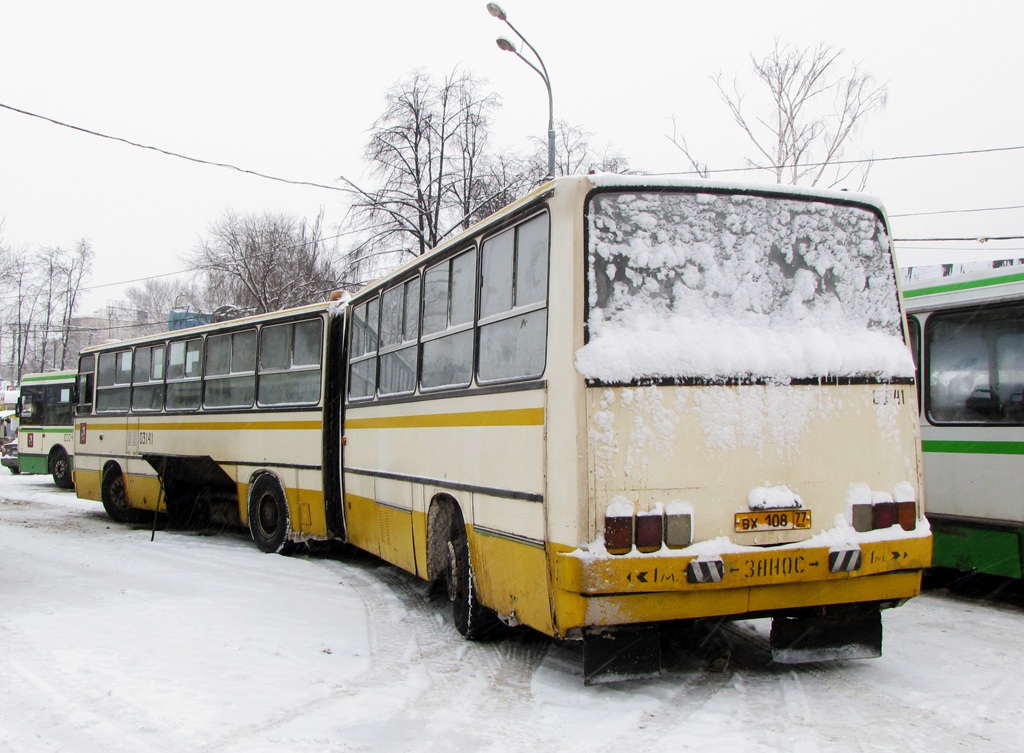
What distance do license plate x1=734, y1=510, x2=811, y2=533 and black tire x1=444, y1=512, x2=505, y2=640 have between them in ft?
6.72

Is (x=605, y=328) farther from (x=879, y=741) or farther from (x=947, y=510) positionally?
(x=947, y=510)

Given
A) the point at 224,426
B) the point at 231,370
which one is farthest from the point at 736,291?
the point at 224,426

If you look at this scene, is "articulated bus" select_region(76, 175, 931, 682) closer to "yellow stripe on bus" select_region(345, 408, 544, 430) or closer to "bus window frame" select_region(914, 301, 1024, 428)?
"yellow stripe on bus" select_region(345, 408, 544, 430)

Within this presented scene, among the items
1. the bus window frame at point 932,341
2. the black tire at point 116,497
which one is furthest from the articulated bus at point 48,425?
the bus window frame at point 932,341

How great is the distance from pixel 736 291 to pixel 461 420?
211 centimetres

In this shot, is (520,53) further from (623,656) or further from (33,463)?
(33,463)

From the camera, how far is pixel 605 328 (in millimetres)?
5020

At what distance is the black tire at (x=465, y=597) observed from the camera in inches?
256

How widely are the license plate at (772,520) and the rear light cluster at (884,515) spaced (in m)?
0.33

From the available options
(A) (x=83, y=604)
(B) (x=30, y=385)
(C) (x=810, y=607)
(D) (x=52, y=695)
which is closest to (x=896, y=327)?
(C) (x=810, y=607)

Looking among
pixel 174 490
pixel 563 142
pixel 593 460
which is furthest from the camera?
pixel 563 142

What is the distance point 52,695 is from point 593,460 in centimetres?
323

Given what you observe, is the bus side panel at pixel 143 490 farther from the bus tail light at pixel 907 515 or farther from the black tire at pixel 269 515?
the bus tail light at pixel 907 515

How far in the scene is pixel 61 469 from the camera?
2441 centimetres
